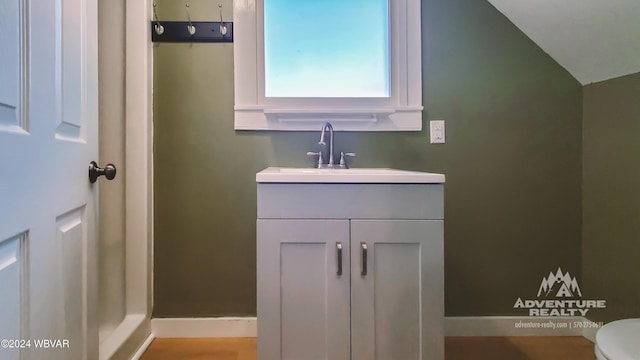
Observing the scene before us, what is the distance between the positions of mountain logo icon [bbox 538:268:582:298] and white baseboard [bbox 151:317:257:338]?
1.45 m

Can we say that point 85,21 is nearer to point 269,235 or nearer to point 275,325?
point 269,235

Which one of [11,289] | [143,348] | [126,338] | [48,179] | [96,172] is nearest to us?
[11,289]

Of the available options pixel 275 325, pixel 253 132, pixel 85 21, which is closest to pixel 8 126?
pixel 85 21

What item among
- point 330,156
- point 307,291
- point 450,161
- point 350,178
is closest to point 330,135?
point 330,156

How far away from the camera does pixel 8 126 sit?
2.06ft

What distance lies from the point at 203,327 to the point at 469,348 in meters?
1.26

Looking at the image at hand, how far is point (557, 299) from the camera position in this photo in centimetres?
156

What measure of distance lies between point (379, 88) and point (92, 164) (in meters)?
1.27

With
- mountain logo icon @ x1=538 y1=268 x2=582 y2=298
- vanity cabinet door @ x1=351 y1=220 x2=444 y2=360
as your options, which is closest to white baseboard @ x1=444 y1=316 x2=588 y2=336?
mountain logo icon @ x1=538 y1=268 x2=582 y2=298

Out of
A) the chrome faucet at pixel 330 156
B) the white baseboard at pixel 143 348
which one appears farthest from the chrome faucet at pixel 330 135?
the white baseboard at pixel 143 348

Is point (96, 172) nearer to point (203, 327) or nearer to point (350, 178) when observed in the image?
point (350, 178)

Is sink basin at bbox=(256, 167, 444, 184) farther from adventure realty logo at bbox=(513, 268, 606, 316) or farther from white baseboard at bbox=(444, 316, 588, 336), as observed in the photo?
adventure realty logo at bbox=(513, 268, 606, 316)

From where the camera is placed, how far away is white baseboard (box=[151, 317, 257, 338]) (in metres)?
1.53

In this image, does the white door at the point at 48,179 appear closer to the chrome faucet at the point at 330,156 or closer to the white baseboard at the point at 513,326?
the chrome faucet at the point at 330,156
